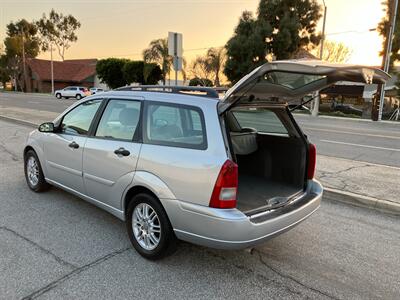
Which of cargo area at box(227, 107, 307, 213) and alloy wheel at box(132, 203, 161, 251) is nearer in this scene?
alloy wheel at box(132, 203, 161, 251)

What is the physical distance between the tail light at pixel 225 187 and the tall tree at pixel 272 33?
29283 millimetres

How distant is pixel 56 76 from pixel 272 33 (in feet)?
140

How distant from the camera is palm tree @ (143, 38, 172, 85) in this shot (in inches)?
1626

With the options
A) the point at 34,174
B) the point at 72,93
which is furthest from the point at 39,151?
the point at 72,93

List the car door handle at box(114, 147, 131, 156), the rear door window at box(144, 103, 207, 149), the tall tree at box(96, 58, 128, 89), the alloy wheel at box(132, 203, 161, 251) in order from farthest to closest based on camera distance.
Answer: the tall tree at box(96, 58, 128, 89) → the car door handle at box(114, 147, 131, 156) → the alloy wheel at box(132, 203, 161, 251) → the rear door window at box(144, 103, 207, 149)

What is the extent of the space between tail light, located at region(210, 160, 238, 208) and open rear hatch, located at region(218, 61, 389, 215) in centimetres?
15

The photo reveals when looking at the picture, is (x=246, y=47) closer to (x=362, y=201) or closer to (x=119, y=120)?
(x=362, y=201)

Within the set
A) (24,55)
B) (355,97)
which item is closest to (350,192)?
(355,97)

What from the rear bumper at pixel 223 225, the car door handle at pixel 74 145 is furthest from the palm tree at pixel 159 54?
the rear bumper at pixel 223 225

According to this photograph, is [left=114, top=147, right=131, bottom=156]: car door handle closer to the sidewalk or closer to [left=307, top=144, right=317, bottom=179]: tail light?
[left=307, top=144, right=317, bottom=179]: tail light

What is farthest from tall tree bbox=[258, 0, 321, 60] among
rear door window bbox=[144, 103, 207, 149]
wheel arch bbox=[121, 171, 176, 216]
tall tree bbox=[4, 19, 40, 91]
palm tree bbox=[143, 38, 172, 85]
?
tall tree bbox=[4, 19, 40, 91]

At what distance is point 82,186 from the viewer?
165 inches

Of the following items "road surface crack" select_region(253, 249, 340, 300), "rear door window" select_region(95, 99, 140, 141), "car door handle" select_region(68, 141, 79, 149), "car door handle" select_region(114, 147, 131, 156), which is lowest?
"road surface crack" select_region(253, 249, 340, 300)

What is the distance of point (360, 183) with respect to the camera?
6137 mm
